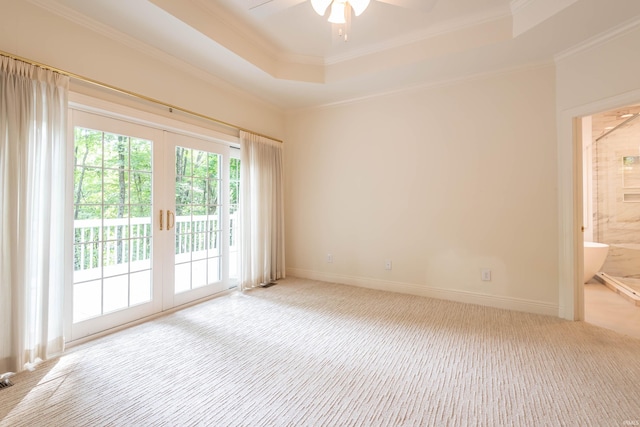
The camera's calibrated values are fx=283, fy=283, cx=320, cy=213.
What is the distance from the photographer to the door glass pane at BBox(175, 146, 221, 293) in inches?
127

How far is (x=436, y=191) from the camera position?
356 centimetres

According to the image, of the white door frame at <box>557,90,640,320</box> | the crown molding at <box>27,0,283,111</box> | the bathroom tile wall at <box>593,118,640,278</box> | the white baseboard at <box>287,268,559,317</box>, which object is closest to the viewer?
the crown molding at <box>27,0,283,111</box>

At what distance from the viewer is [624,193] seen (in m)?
4.52

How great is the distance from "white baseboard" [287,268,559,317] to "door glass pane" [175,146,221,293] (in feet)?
5.08

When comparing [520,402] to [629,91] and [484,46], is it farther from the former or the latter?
[484,46]

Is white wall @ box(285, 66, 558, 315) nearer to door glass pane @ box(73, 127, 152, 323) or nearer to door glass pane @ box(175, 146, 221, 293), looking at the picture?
door glass pane @ box(175, 146, 221, 293)

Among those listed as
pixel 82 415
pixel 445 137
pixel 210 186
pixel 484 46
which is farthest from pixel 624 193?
pixel 82 415

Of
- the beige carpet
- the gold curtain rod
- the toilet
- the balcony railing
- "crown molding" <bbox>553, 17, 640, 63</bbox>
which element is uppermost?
"crown molding" <bbox>553, 17, 640, 63</bbox>

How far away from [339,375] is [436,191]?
99.3 inches

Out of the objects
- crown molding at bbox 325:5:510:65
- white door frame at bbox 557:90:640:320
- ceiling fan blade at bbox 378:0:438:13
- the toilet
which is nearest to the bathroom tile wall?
the toilet

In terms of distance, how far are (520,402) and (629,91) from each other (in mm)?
2688

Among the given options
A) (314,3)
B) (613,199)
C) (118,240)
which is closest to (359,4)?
(314,3)

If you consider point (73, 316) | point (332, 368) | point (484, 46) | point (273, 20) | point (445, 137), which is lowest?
point (332, 368)

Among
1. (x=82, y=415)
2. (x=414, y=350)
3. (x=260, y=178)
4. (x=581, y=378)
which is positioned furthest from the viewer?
(x=260, y=178)
